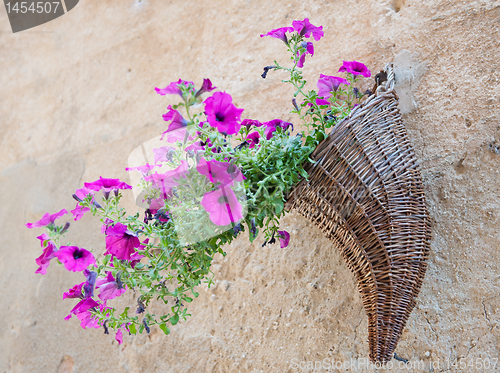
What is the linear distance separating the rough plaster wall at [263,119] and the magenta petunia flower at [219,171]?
554mm

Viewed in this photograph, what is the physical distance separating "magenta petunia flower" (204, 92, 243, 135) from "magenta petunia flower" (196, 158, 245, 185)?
6 cm

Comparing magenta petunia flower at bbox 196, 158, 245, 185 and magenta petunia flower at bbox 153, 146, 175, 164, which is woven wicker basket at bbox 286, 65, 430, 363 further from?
magenta petunia flower at bbox 153, 146, 175, 164

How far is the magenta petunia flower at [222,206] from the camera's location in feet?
2.13

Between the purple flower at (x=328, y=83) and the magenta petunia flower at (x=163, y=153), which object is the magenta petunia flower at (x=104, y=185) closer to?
the magenta petunia flower at (x=163, y=153)

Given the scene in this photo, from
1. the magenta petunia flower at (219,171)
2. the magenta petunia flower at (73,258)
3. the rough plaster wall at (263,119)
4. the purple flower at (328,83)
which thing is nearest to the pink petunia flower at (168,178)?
the magenta petunia flower at (219,171)

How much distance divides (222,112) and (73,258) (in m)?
0.38

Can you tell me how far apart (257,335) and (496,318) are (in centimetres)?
64

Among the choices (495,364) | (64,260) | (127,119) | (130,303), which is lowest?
(130,303)

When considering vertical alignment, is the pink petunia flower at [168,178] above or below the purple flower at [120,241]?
above

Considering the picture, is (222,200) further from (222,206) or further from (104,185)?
(104,185)

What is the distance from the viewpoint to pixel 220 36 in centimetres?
152

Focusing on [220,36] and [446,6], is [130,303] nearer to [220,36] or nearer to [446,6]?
[220,36]

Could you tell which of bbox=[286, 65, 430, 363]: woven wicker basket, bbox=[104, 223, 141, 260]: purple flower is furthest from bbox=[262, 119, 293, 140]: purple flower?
bbox=[104, 223, 141, 260]: purple flower

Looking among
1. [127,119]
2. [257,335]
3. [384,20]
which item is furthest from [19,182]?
[384,20]
